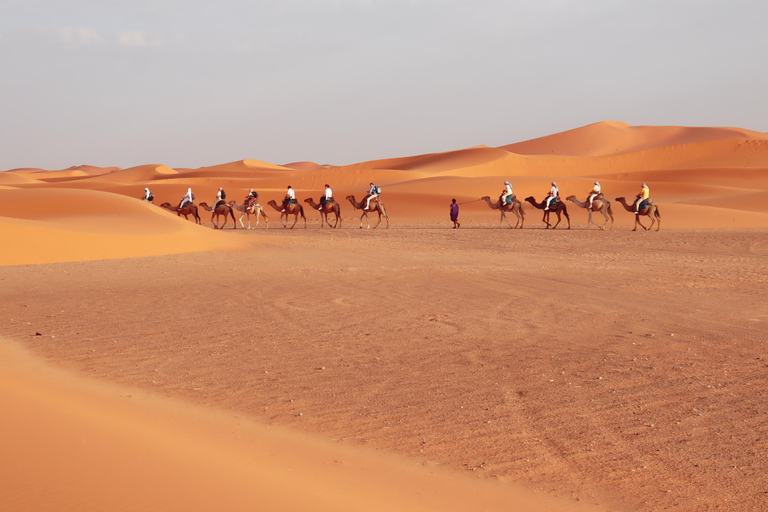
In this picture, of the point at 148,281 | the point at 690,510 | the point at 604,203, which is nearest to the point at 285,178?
the point at 604,203

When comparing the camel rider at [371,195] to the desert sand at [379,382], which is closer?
the desert sand at [379,382]

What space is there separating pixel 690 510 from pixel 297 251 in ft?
58.2

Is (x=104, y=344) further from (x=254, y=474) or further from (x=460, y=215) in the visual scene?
(x=460, y=215)

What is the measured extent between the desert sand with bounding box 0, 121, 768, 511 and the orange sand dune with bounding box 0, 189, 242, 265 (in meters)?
0.16

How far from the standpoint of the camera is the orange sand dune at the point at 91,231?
19375 mm

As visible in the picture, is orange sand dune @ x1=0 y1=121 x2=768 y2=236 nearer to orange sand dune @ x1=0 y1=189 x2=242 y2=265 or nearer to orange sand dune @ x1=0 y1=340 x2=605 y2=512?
orange sand dune @ x1=0 y1=189 x2=242 y2=265

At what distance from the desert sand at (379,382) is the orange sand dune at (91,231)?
0.16 m

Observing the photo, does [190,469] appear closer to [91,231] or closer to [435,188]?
[91,231]

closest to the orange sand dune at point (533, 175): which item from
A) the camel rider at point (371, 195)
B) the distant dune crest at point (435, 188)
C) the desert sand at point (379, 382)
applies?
the distant dune crest at point (435, 188)

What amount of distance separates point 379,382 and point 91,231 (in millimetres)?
16185

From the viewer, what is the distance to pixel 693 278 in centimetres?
1566

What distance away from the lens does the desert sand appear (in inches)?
179

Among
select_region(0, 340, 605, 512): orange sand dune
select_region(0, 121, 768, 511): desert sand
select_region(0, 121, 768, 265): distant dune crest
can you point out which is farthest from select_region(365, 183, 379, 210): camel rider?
select_region(0, 340, 605, 512): orange sand dune

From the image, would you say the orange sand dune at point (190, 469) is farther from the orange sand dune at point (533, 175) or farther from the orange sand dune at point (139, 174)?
the orange sand dune at point (139, 174)
